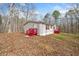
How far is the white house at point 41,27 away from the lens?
196 centimetres

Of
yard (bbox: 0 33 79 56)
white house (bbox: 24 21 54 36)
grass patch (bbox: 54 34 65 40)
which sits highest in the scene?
Result: white house (bbox: 24 21 54 36)

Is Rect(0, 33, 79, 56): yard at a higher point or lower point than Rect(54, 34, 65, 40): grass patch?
lower

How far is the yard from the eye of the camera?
194 cm

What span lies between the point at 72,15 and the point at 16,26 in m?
0.56

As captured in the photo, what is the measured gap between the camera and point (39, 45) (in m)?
1.95

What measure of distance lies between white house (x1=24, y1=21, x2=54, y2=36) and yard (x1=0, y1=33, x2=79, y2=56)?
0.04 m

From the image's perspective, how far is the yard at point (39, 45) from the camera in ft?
6.36

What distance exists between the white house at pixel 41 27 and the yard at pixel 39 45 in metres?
0.04

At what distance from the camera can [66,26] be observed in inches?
76.6

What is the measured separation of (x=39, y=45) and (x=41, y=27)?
0.59ft

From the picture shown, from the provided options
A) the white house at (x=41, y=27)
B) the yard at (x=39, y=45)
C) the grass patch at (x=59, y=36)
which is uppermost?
the white house at (x=41, y=27)

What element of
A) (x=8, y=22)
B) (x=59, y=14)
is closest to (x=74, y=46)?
(x=59, y=14)

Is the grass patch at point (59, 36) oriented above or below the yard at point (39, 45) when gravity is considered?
above

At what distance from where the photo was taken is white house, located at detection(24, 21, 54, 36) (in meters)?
1.96
